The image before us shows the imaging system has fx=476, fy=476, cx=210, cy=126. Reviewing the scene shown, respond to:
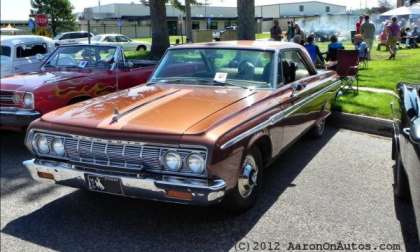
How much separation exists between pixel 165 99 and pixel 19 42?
7.77 meters

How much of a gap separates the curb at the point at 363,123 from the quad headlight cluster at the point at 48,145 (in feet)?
16.6

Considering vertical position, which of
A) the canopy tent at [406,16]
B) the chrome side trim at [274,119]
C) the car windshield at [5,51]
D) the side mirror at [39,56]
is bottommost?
the chrome side trim at [274,119]

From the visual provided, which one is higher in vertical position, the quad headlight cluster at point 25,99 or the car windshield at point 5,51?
the car windshield at point 5,51

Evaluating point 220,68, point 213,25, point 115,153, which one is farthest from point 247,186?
point 213,25

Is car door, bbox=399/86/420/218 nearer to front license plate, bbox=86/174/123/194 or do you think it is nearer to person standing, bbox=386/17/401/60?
front license plate, bbox=86/174/123/194

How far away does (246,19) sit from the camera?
12727 mm

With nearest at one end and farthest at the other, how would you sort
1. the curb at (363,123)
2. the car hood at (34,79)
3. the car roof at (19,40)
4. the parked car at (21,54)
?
the car hood at (34,79) < the curb at (363,123) < the parked car at (21,54) < the car roof at (19,40)

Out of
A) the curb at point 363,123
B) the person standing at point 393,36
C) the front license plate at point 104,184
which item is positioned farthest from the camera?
the person standing at point 393,36

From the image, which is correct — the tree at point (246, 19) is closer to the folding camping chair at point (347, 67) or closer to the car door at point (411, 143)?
the folding camping chair at point (347, 67)

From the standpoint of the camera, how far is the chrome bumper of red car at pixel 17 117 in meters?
6.59

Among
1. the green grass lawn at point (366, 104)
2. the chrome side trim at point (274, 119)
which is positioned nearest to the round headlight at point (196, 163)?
the chrome side trim at point (274, 119)

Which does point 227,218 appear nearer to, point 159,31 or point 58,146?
point 58,146

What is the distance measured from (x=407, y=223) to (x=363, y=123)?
3775mm

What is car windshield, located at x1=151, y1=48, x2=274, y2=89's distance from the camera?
527 cm
